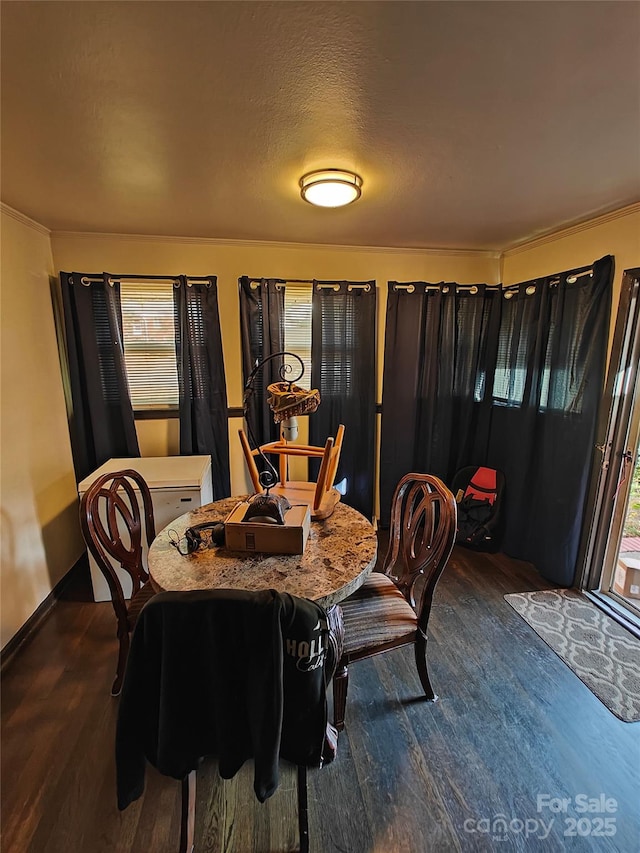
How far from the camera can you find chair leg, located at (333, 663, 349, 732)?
152cm

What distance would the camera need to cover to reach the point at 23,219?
7.43ft

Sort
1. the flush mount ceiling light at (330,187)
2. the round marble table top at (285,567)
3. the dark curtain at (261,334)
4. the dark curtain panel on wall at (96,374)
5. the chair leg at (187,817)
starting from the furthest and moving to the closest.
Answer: the dark curtain at (261,334)
the dark curtain panel on wall at (96,374)
the flush mount ceiling light at (330,187)
the round marble table top at (285,567)
the chair leg at (187,817)

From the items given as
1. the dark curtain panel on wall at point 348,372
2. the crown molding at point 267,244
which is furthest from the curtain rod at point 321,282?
the crown molding at point 267,244

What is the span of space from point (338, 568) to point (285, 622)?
0.46m

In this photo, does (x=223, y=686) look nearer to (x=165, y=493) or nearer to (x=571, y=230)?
(x=165, y=493)

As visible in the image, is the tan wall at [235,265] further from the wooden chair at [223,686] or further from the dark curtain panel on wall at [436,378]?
the wooden chair at [223,686]

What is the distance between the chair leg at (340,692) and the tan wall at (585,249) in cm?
239

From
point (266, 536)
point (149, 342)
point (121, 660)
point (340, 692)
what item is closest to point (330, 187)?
point (266, 536)

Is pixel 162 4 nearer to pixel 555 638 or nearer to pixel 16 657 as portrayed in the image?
pixel 16 657

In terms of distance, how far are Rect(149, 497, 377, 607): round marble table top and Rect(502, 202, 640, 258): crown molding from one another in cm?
229

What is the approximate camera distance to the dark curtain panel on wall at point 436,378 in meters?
3.10

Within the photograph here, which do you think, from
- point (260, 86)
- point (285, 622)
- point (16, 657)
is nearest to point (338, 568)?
point (285, 622)

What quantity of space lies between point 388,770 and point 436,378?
2546 millimetres

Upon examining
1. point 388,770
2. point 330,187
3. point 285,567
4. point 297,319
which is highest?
point 330,187
